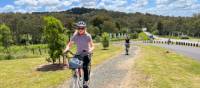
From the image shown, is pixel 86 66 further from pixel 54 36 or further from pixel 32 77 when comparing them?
pixel 54 36

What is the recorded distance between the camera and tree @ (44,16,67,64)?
3447cm

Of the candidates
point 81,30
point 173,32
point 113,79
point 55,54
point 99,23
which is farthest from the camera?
point 173,32

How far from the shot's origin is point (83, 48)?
423 inches

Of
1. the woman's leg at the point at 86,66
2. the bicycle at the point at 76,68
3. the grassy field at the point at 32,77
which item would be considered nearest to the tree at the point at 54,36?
the grassy field at the point at 32,77

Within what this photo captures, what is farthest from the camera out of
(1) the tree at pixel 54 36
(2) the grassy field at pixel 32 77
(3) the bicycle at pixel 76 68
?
(1) the tree at pixel 54 36

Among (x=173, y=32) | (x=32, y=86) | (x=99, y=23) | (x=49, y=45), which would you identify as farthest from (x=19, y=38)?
(x=32, y=86)

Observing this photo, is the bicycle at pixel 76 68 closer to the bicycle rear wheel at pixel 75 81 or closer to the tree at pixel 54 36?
the bicycle rear wheel at pixel 75 81

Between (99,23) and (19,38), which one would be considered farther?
(99,23)

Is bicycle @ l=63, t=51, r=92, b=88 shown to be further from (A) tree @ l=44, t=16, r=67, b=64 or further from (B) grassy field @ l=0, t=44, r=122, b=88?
(A) tree @ l=44, t=16, r=67, b=64

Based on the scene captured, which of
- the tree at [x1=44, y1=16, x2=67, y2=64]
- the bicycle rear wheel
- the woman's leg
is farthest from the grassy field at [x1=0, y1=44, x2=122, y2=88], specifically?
the bicycle rear wheel

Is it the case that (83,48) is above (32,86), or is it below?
above

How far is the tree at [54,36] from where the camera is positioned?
1357 inches

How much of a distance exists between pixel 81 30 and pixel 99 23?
154249 millimetres

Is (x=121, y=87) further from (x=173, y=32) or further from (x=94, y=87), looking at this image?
(x=173, y=32)
